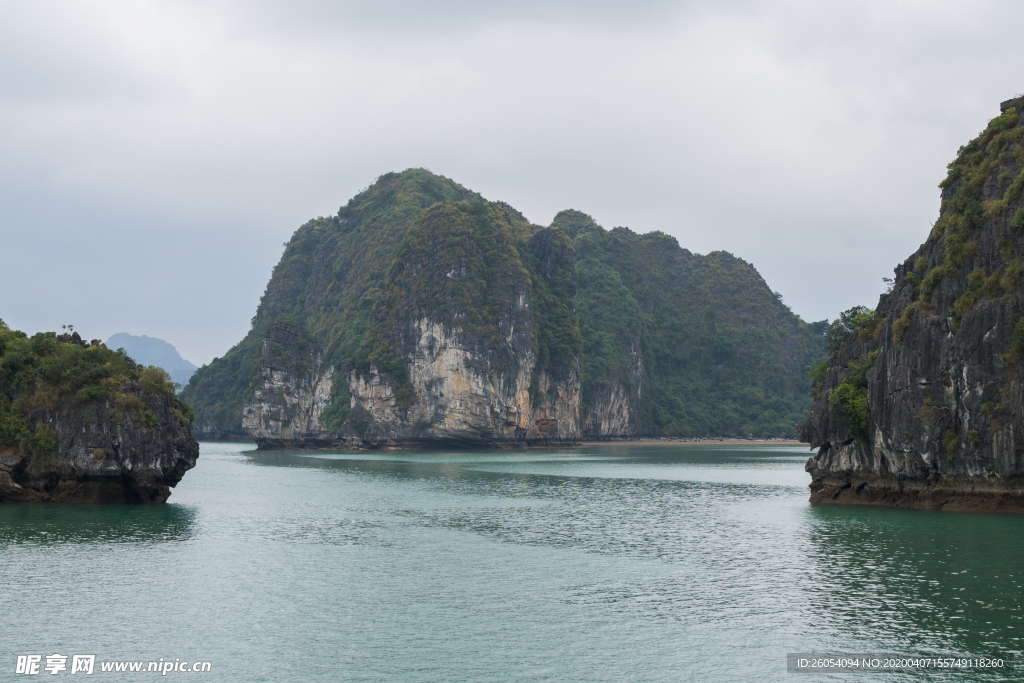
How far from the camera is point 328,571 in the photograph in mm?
27391

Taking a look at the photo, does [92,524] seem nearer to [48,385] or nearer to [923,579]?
[48,385]

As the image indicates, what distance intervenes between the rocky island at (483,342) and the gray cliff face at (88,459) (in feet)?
249

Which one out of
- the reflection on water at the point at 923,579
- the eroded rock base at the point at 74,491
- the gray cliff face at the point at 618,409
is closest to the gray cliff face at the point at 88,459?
the eroded rock base at the point at 74,491

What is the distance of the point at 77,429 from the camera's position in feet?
131

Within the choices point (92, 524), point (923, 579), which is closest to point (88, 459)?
point (92, 524)

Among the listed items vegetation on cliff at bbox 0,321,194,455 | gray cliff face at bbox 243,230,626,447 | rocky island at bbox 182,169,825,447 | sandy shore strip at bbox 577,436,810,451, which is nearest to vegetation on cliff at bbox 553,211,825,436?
rocky island at bbox 182,169,825,447

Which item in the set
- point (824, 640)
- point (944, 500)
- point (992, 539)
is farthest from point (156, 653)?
point (944, 500)

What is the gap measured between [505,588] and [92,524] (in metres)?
20.4

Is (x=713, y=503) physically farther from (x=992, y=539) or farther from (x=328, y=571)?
(x=328, y=571)

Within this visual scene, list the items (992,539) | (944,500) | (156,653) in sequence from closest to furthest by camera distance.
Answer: (156,653) → (992,539) → (944,500)

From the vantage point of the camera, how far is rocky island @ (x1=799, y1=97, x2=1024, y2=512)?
35.2 m

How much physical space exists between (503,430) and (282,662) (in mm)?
104160

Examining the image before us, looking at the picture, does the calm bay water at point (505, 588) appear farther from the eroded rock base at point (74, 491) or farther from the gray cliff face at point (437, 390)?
the gray cliff face at point (437, 390)

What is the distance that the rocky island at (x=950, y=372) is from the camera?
35.2 metres
